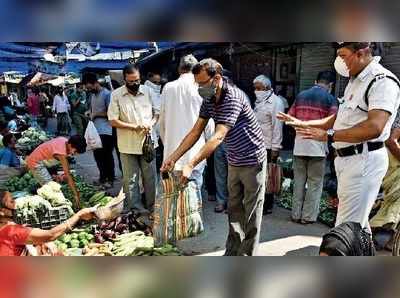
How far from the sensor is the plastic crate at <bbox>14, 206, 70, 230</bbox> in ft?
9.20

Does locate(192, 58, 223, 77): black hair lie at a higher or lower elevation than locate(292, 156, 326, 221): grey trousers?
higher

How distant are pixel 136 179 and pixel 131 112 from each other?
0.59 metres

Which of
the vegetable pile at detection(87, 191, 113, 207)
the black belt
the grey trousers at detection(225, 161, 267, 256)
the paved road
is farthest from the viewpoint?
the vegetable pile at detection(87, 191, 113, 207)

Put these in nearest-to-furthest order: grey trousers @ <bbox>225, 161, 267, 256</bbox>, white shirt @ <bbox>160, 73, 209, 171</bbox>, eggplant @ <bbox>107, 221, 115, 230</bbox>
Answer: grey trousers @ <bbox>225, 161, 267, 256</bbox>, white shirt @ <bbox>160, 73, 209, 171</bbox>, eggplant @ <bbox>107, 221, 115, 230</bbox>

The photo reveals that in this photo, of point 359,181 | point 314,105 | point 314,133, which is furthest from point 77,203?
point 359,181

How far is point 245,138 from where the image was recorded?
7.96 ft

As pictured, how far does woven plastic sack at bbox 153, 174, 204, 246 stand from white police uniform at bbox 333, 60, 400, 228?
1.00 meters

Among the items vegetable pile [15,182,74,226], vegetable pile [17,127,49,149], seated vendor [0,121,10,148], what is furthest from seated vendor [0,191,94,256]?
vegetable pile [17,127,49,149]

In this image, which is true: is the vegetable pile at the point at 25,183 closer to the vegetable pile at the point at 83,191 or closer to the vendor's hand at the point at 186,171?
the vegetable pile at the point at 83,191

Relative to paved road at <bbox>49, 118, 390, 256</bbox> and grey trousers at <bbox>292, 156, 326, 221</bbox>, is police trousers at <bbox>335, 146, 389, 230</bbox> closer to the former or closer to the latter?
paved road at <bbox>49, 118, 390, 256</bbox>

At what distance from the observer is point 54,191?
10.8 ft
